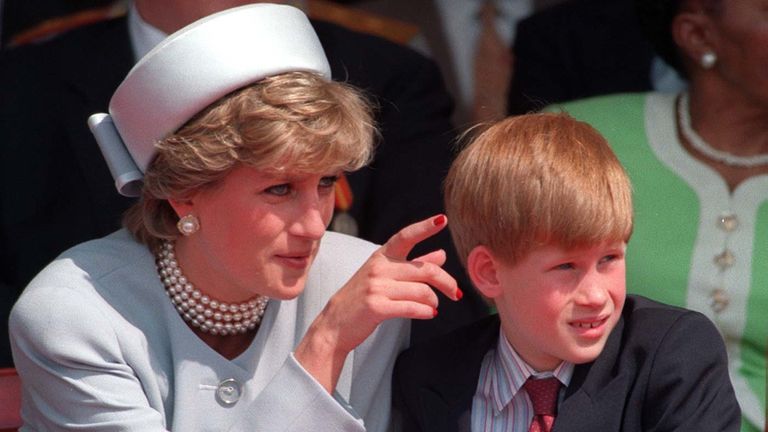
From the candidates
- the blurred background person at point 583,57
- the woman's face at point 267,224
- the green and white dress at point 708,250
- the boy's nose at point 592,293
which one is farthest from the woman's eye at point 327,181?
the blurred background person at point 583,57

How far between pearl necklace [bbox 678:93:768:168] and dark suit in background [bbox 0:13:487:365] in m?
0.44

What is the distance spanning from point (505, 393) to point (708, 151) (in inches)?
32.1

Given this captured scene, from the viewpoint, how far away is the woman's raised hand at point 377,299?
2.05 metres

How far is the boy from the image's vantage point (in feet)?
6.34

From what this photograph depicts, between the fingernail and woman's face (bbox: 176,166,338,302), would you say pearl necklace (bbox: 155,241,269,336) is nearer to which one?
woman's face (bbox: 176,166,338,302)

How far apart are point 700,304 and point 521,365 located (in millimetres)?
630

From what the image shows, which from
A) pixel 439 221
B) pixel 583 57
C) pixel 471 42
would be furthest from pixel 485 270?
pixel 471 42

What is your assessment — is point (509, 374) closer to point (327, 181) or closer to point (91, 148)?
point (327, 181)

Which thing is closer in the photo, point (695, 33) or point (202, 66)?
point (202, 66)

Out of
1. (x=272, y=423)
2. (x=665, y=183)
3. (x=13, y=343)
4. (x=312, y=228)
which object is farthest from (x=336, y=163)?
(x=665, y=183)

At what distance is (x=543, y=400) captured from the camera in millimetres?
2025

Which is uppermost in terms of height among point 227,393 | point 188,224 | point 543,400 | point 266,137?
point 266,137

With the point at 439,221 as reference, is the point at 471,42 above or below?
below

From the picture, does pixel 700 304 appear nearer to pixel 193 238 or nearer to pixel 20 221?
pixel 193 238
